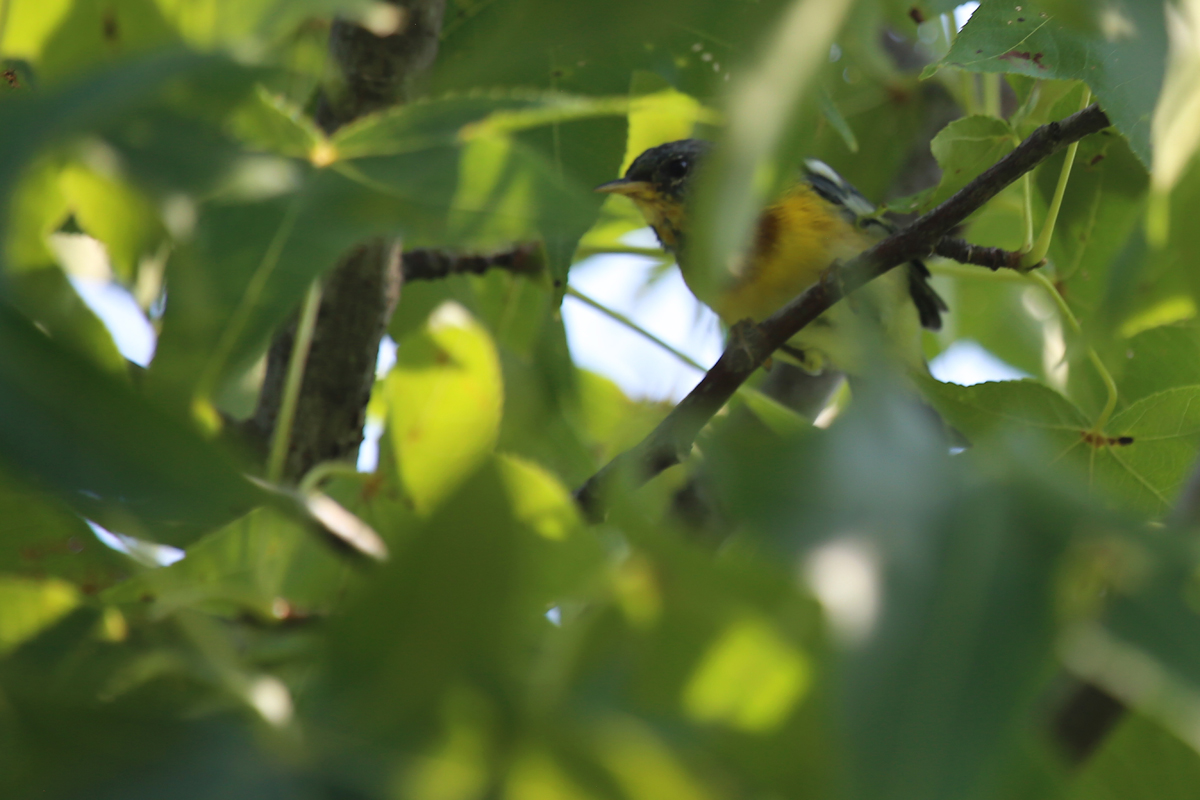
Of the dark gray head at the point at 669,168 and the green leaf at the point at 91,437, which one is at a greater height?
the dark gray head at the point at 669,168

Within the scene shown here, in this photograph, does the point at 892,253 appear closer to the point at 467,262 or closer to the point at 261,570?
the point at 261,570

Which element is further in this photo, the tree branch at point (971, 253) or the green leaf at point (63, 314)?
the tree branch at point (971, 253)

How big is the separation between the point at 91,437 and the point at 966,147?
60.0 inches

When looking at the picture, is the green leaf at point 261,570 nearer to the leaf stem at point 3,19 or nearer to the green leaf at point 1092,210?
the leaf stem at point 3,19

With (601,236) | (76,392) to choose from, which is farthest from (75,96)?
(601,236)

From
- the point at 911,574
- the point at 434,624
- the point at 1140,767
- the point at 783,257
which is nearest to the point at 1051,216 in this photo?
the point at 1140,767

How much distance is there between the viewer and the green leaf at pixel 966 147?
1.82 m

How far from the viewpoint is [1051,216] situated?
1.72 meters

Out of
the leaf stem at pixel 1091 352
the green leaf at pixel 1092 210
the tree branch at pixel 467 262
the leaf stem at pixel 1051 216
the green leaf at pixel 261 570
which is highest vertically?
the tree branch at pixel 467 262

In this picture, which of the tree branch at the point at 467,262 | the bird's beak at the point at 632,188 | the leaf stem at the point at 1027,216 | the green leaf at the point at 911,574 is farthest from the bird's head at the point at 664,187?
the green leaf at the point at 911,574

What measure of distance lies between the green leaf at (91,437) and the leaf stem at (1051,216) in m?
1.37

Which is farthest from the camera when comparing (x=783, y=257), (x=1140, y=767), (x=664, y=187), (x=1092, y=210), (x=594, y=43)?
(x=664, y=187)

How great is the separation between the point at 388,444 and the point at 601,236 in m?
1.91

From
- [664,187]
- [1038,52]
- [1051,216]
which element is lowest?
[1051,216]
